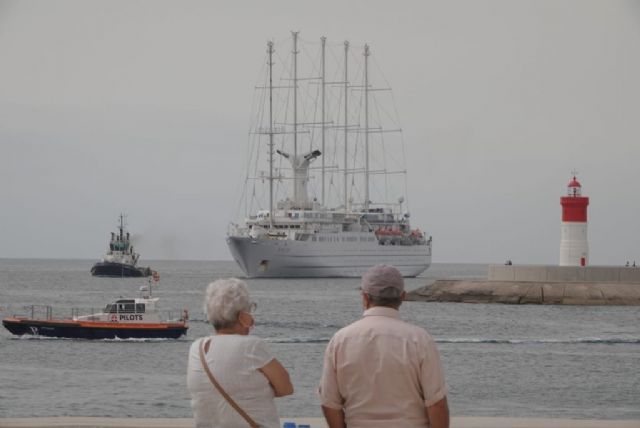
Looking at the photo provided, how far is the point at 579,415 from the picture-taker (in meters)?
20.8

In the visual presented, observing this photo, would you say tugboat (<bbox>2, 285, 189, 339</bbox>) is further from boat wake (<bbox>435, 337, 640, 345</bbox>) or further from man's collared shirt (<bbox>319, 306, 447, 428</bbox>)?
man's collared shirt (<bbox>319, 306, 447, 428</bbox>)

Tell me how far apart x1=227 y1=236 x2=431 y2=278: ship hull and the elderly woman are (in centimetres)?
8850

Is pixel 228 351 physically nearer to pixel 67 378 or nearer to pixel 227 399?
pixel 227 399

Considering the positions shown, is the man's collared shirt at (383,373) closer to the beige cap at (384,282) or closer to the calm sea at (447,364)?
the beige cap at (384,282)

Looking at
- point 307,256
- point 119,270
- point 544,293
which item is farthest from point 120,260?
point 544,293

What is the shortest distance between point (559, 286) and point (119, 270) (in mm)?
63466

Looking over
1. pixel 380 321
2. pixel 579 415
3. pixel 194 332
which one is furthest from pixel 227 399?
pixel 194 332

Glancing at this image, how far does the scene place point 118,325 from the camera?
36.6m

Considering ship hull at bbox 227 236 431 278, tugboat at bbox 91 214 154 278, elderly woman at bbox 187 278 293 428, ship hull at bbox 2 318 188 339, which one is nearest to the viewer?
elderly woman at bbox 187 278 293 428

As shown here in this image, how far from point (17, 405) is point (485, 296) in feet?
124

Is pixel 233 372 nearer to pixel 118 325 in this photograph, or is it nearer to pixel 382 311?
pixel 382 311

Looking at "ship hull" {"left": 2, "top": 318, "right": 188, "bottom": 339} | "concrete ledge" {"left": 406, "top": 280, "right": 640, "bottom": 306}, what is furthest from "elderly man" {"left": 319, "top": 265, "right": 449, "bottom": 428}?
"concrete ledge" {"left": 406, "top": 280, "right": 640, "bottom": 306}

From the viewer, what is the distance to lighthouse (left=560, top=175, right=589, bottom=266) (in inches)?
1890

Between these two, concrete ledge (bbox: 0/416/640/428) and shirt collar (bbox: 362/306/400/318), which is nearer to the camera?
shirt collar (bbox: 362/306/400/318)
